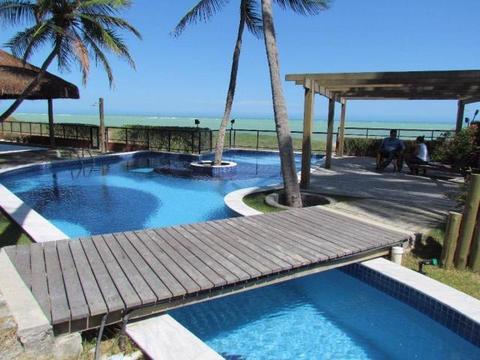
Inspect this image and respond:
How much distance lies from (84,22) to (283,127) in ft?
Answer: 25.4

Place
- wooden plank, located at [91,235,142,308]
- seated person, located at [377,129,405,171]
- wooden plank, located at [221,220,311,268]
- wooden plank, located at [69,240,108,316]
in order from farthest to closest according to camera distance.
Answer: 1. seated person, located at [377,129,405,171]
2. wooden plank, located at [221,220,311,268]
3. wooden plank, located at [91,235,142,308]
4. wooden plank, located at [69,240,108,316]

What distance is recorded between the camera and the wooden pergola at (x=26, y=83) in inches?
489

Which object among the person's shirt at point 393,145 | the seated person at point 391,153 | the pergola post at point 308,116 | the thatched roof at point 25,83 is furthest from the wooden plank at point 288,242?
the thatched roof at point 25,83

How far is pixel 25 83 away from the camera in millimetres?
12945

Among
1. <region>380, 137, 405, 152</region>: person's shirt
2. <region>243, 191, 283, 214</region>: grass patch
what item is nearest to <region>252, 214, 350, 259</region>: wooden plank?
<region>243, 191, 283, 214</region>: grass patch

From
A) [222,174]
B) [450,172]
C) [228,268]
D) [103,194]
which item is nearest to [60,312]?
[228,268]

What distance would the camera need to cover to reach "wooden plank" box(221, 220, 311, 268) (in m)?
3.91

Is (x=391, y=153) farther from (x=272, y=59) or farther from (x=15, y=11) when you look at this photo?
(x=15, y=11)

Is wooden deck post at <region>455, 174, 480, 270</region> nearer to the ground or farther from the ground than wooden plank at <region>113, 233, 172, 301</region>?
farther from the ground

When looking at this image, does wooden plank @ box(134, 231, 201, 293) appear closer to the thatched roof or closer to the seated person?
the seated person

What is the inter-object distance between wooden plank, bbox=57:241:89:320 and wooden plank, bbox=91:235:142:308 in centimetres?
29

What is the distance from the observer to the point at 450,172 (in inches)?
447

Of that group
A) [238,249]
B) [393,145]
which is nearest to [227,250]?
[238,249]

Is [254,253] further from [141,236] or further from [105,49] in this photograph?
[105,49]
